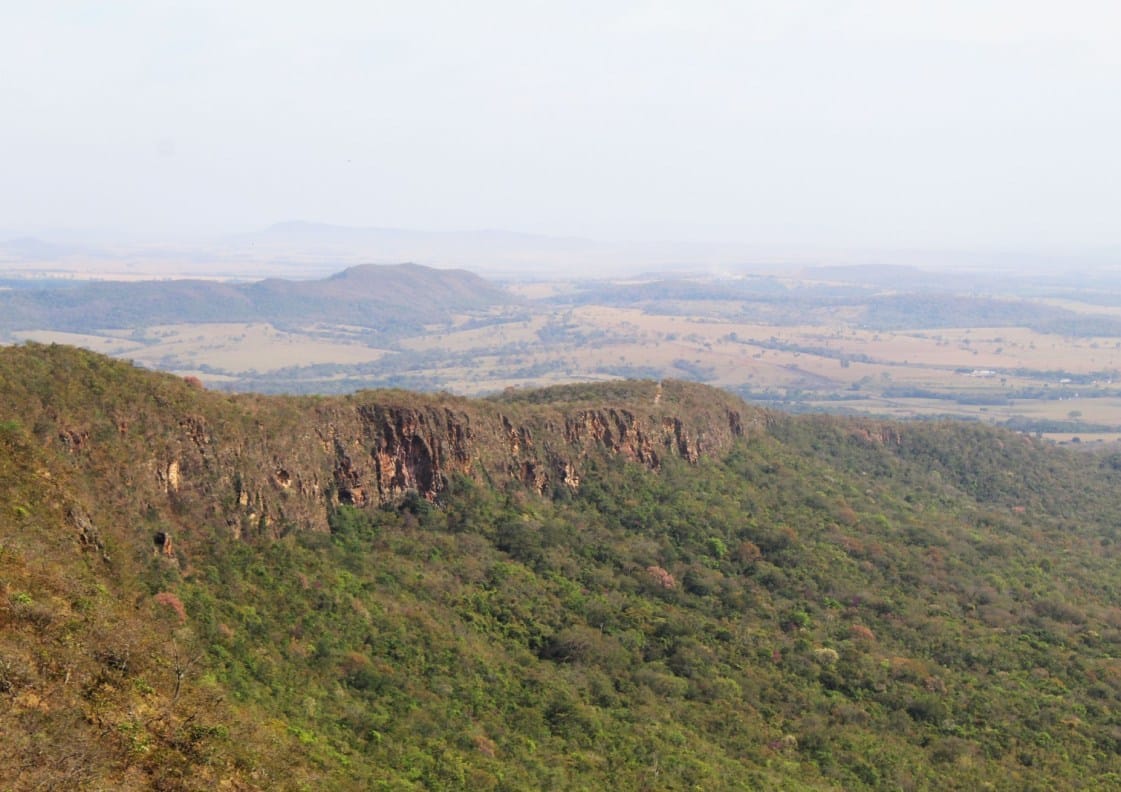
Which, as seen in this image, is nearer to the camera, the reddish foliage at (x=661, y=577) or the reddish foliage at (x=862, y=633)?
the reddish foliage at (x=862, y=633)

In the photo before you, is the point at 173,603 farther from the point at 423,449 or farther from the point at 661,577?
the point at 661,577

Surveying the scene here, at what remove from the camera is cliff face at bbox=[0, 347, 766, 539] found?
3159 centimetres

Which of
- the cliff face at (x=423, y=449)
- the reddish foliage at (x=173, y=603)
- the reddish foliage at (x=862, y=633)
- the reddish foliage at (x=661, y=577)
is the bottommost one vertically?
the reddish foliage at (x=862, y=633)

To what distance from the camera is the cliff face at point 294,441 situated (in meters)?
31.6

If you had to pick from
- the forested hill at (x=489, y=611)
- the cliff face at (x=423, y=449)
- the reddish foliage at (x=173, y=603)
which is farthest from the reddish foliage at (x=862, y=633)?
the reddish foliage at (x=173, y=603)

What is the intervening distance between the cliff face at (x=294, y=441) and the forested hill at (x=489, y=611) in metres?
0.12

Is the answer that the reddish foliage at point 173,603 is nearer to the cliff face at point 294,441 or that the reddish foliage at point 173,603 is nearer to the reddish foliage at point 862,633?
the cliff face at point 294,441

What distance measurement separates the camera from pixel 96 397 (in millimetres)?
32219

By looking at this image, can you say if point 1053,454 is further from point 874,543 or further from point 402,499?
point 402,499

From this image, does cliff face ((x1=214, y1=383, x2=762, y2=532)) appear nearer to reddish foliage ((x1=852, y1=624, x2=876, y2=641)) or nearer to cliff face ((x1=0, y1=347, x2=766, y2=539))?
cliff face ((x1=0, y1=347, x2=766, y2=539))

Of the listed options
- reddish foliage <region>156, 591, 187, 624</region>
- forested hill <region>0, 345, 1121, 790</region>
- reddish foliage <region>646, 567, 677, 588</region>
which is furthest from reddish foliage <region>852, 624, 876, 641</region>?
reddish foliage <region>156, 591, 187, 624</region>

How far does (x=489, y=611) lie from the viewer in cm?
3969

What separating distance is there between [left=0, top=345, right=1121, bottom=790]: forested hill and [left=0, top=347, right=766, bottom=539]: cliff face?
0.12 metres

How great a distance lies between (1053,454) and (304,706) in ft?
244
